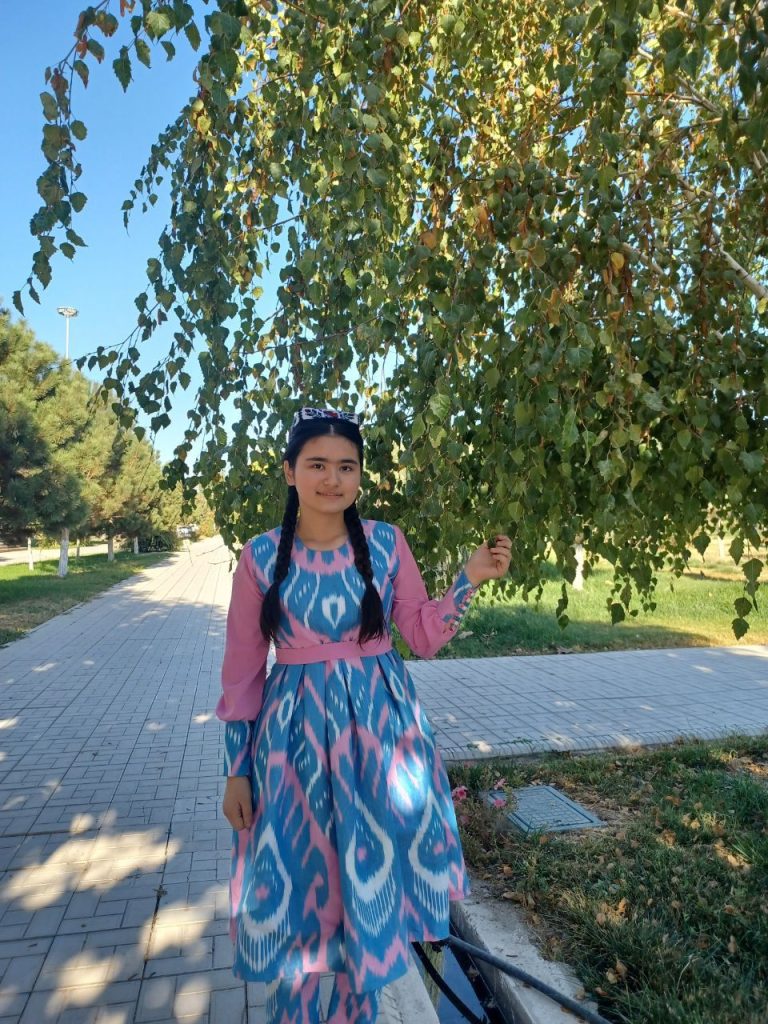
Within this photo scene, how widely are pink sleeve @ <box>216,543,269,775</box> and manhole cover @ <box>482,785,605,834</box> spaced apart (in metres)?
2.00

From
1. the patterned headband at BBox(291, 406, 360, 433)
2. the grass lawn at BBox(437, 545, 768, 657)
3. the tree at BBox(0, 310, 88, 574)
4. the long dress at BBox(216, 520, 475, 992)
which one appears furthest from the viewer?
the tree at BBox(0, 310, 88, 574)

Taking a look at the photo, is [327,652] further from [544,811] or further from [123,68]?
[544,811]

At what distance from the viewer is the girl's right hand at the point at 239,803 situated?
195cm

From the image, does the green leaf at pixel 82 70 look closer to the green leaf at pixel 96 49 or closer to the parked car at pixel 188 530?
the green leaf at pixel 96 49

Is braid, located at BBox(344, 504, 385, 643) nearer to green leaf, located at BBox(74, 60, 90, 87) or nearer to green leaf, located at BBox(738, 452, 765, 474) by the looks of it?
green leaf, located at BBox(738, 452, 765, 474)

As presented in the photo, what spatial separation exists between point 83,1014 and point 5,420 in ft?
42.1

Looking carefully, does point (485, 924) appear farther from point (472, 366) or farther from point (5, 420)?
point (5, 420)

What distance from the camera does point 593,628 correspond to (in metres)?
10.3

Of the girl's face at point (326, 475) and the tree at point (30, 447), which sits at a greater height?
the tree at point (30, 447)

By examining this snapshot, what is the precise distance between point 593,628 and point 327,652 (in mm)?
8958

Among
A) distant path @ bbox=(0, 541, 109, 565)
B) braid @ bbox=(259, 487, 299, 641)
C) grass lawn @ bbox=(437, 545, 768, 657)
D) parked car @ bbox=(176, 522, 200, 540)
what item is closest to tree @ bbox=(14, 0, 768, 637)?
braid @ bbox=(259, 487, 299, 641)

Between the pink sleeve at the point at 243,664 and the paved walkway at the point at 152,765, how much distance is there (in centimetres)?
94

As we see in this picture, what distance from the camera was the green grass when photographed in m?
9.10

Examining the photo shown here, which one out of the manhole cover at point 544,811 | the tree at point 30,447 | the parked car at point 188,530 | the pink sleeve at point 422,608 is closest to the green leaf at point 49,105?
the pink sleeve at point 422,608
